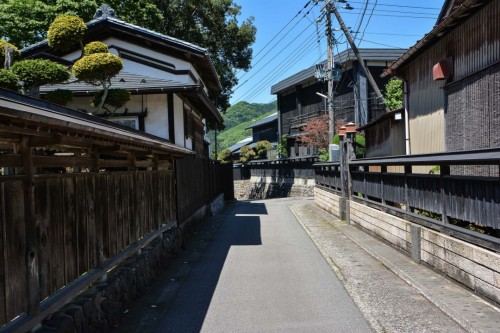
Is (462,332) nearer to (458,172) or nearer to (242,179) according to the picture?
(458,172)

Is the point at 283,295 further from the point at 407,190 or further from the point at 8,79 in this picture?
the point at 8,79

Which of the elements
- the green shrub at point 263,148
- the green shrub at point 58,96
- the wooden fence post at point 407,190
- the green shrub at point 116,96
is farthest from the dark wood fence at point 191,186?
the green shrub at point 263,148

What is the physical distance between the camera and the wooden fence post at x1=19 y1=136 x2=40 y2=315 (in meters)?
3.99

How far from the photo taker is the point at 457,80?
11.5 m

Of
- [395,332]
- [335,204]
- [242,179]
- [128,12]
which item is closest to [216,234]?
[335,204]

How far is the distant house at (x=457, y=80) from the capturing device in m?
9.83

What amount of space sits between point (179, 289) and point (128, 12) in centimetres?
2103

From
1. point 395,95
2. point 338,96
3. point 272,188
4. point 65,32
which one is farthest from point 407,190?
point 272,188

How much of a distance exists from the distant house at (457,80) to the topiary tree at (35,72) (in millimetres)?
9290

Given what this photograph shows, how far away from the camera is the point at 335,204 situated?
58.3 feet

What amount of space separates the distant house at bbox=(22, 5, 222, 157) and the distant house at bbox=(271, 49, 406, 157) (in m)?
16.9

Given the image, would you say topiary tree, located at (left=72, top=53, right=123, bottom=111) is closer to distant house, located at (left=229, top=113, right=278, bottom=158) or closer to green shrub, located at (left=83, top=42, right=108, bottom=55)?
green shrub, located at (left=83, top=42, right=108, bottom=55)

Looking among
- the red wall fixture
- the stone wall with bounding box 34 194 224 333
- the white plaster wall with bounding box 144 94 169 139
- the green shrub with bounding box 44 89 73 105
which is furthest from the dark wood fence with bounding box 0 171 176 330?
the red wall fixture

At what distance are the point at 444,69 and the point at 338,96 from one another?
2433 cm
